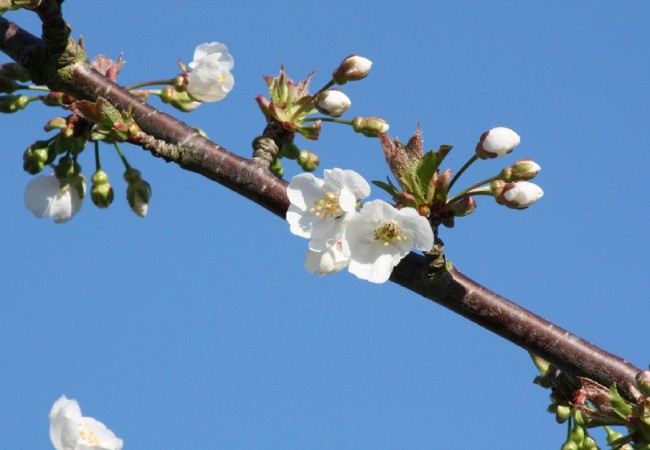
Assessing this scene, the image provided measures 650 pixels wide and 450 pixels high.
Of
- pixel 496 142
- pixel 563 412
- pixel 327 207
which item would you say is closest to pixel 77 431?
pixel 327 207

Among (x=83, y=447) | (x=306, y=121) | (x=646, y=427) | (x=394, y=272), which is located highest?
(x=306, y=121)

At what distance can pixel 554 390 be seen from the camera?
11.5 ft

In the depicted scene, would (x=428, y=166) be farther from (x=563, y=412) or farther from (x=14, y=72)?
(x=14, y=72)

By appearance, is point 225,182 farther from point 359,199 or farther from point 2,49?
point 2,49

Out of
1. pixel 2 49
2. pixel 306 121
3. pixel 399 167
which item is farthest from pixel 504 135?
pixel 2 49

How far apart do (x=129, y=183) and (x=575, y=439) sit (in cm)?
201

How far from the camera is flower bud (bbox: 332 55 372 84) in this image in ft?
12.0

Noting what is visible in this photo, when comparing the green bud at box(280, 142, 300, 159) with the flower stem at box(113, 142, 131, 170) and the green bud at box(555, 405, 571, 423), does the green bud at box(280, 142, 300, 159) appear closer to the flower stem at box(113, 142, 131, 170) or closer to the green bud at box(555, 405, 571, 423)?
the flower stem at box(113, 142, 131, 170)

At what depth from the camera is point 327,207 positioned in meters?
3.04

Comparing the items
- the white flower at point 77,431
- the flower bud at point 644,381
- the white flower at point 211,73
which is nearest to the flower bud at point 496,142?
the flower bud at point 644,381

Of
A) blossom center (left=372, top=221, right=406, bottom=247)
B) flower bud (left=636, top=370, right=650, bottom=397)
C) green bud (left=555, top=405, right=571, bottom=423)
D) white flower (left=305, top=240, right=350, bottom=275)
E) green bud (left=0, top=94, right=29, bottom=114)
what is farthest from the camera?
green bud (left=0, top=94, right=29, bottom=114)

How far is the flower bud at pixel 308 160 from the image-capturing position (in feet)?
13.1

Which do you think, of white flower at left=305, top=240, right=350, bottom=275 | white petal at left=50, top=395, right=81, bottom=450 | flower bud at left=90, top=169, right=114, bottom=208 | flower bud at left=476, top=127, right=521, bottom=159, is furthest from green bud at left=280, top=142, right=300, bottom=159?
white petal at left=50, top=395, right=81, bottom=450

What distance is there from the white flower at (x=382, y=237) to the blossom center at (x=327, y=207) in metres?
0.06
